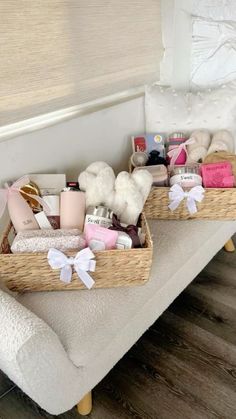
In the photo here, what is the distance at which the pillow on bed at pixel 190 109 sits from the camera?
1485mm

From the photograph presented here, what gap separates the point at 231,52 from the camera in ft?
5.15

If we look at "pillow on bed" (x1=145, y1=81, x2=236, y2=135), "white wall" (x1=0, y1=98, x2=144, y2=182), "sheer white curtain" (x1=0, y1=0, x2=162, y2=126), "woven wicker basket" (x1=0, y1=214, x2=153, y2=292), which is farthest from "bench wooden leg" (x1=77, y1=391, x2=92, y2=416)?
"pillow on bed" (x1=145, y1=81, x2=236, y2=135)

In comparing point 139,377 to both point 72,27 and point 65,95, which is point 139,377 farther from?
point 72,27

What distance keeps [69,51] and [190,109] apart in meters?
0.57

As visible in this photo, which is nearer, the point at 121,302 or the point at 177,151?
the point at 121,302

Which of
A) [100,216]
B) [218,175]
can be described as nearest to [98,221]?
[100,216]

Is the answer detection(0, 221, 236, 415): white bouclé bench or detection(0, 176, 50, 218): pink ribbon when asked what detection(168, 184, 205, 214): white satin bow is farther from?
detection(0, 176, 50, 218): pink ribbon

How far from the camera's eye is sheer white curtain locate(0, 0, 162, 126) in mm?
1099

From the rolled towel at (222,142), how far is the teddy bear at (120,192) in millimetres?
400

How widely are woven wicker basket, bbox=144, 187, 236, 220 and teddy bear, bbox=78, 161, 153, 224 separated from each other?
0.17 meters

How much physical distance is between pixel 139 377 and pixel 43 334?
49cm

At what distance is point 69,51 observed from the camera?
1.26 m

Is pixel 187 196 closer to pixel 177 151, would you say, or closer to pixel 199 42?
pixel 177 151

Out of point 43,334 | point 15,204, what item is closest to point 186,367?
point 43,334
